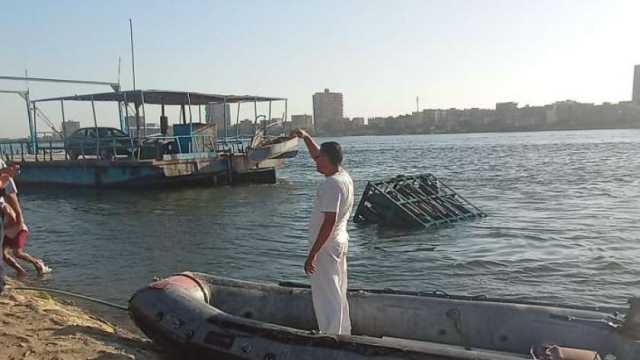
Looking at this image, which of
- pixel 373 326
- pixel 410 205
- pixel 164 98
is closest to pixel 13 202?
pixel 373 326

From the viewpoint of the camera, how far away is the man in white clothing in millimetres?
5211

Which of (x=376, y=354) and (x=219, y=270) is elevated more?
(x=376, y=354)

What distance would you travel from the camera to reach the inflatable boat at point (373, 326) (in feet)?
17.2

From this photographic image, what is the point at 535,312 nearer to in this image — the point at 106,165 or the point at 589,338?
the point at 589,338

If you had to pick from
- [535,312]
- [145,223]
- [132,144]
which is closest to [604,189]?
[145,223]

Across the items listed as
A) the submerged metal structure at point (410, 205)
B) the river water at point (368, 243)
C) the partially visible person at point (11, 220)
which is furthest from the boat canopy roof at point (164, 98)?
the partially visible person at point (11, 220)

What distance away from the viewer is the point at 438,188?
1891 centimetres

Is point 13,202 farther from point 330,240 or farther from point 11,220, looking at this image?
point 330,240

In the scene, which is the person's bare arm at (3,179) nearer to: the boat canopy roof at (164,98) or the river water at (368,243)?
the river water at (368,243)

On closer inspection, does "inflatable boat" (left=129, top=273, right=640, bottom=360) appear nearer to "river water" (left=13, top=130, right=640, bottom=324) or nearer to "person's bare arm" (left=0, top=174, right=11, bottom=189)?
"person's bare arm" (left=0, top=174, right=11, bottom=189)

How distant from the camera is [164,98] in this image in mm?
29156

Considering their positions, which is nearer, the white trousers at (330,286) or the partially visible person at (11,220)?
the white trousers at (330,286)

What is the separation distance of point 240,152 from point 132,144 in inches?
204

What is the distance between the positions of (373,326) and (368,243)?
27.3 ft
